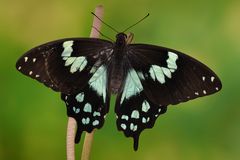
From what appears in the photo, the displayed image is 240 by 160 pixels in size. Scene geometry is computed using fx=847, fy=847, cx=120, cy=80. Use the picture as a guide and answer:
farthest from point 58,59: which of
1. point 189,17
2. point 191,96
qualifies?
point 189,17

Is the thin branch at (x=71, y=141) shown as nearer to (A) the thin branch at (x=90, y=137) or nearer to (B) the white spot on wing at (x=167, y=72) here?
(A) the thin branch at (x=90, y=137)

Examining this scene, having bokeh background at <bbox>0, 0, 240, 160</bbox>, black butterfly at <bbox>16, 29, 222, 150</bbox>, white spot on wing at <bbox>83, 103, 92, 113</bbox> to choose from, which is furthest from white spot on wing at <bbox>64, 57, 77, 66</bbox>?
bokeh background at <bbox>0, 0, 240, 160</bbox>

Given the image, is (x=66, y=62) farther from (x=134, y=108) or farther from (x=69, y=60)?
(x=134, y=108)

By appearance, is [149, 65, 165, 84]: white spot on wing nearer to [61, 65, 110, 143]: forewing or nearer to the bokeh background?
[61, 65, 110, 143]: forewing

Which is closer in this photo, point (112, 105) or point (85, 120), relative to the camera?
point (85, 120)

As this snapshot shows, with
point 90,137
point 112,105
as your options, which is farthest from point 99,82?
point 112,105

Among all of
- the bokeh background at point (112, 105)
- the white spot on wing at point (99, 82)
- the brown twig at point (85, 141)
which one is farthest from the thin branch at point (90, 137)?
the bokeh background at point (112, 105)
